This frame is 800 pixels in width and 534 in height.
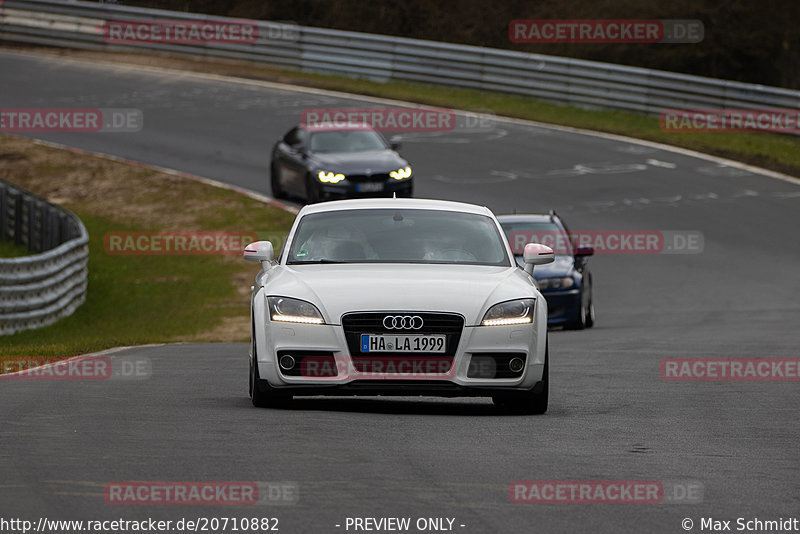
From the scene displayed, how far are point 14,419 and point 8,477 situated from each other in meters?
2.34

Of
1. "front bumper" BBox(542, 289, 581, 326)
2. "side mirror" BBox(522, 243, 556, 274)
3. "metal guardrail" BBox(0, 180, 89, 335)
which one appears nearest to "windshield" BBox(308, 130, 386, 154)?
"metal guardrail" BBox(0, 180, 89, 335)

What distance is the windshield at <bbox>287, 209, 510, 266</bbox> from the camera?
11.5 metres

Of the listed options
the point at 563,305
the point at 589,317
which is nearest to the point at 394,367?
the point at 563,305

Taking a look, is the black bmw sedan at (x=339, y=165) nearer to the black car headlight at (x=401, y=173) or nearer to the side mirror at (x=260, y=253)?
the black car headlight at (x=401, y=173)

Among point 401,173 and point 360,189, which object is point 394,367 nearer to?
point 360,189

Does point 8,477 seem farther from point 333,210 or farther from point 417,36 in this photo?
point 417,36

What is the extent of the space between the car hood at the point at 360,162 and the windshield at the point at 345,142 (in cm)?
38

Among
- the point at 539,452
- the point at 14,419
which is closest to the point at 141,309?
the point at 14,419

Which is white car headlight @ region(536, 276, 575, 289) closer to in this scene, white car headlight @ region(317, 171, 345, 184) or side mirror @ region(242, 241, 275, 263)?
white car headlight @ region(317, 171, 345, 184)

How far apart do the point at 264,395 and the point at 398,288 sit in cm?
118

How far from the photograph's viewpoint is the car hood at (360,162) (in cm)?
2775

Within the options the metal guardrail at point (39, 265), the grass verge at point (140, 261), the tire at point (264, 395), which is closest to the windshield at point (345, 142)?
the grass verge at point (140, 261)

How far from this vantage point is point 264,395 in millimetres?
10828

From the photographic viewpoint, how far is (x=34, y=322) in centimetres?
2150
